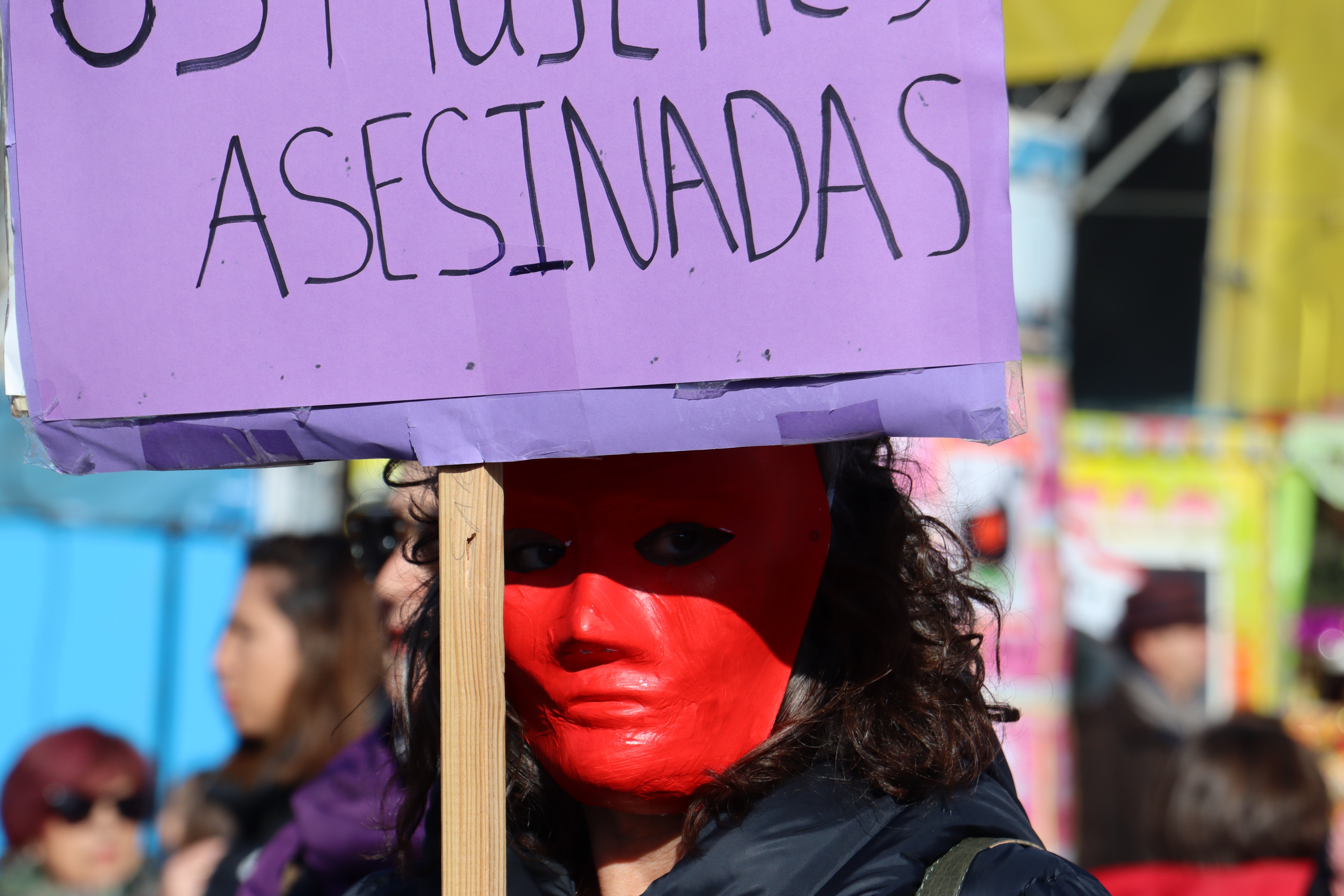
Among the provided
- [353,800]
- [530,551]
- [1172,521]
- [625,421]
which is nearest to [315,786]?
[353,800]

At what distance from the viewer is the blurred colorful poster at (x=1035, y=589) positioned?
4.50 m

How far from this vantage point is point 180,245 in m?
1.33

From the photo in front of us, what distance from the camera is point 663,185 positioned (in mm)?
1188

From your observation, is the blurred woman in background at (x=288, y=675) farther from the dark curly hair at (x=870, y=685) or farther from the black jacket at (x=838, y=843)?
the black jacket at (x=838, y=843)

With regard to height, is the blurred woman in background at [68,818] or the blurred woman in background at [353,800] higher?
the blurred woman in background at [353,800]

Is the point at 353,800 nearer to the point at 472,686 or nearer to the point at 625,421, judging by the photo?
the point at 472,686

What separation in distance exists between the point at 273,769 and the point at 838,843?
7.82ft

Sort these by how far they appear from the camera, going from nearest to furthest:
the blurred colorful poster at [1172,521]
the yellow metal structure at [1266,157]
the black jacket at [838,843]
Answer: the black jacket at [838,843]
the blurred colorful poster at [1172,521]
the yellow metal structure at [1266,157]

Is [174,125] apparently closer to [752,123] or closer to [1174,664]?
[752,123]

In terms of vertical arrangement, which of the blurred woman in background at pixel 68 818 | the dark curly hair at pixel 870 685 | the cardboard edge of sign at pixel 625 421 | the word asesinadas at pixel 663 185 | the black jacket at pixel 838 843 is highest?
the word asesinadas at pixel 663 185

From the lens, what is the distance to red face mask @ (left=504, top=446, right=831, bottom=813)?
131cm

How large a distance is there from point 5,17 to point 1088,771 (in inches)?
213

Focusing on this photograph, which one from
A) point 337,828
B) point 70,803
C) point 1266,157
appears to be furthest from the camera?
point 1266,157

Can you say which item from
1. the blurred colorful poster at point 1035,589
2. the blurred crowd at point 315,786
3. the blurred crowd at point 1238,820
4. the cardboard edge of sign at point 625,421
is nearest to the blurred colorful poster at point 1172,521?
the blurred colorful poster at point 1035,589
